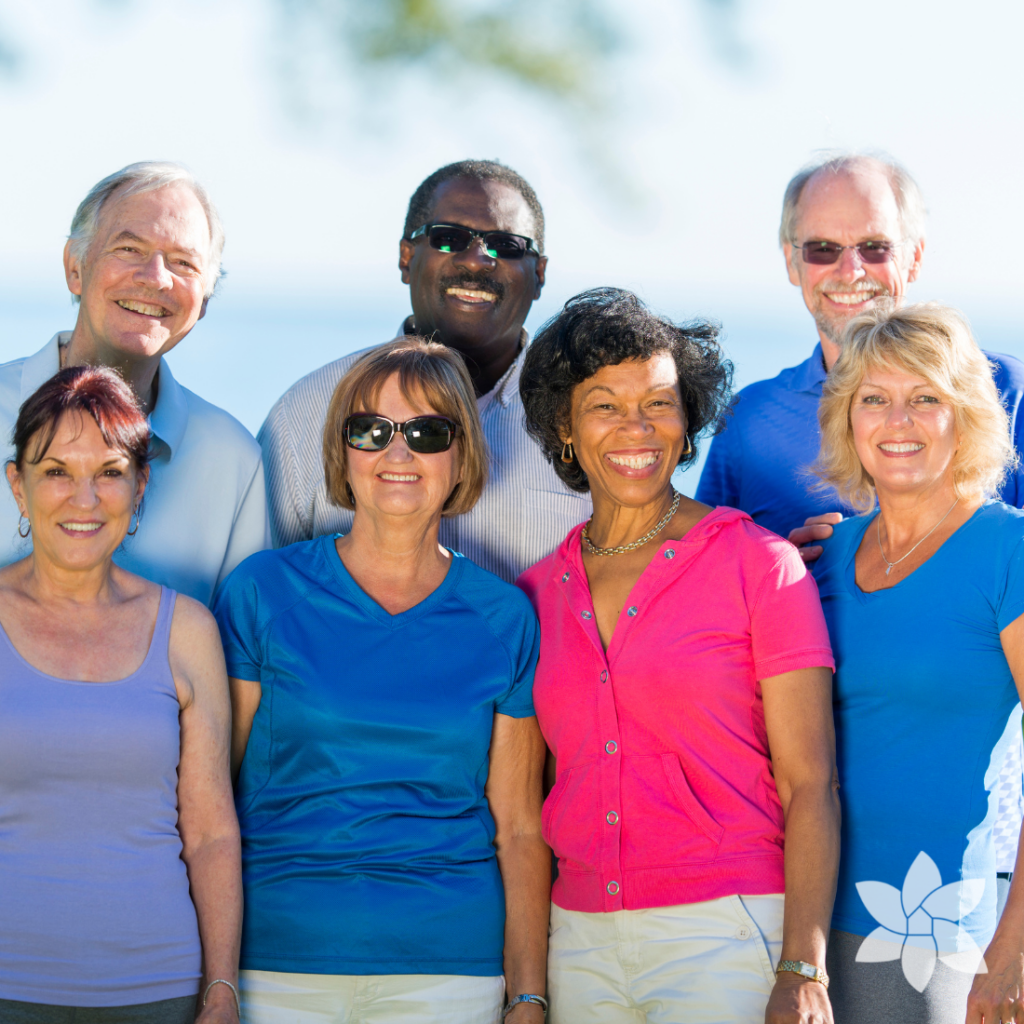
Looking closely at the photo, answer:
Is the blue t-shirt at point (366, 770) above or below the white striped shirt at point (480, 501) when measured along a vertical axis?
below

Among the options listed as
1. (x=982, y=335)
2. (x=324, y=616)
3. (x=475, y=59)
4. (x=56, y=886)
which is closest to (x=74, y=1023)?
(x=56, y=886)

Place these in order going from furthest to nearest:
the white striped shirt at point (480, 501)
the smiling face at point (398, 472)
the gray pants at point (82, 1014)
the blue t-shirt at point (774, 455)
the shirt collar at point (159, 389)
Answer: the blue t-shirt at point (774, 455) < the white striped shirt at point (480, 501) < the shirt collar at point (159, 389) < the smiling face at point (398, 472) < the gray pants at point (82, 1014)

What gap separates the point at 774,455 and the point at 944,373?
960 mm

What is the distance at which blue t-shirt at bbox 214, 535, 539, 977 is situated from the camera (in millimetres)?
2736

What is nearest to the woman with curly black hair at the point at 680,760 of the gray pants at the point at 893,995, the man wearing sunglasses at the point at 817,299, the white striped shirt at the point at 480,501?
the gray pants at the point at 893,995

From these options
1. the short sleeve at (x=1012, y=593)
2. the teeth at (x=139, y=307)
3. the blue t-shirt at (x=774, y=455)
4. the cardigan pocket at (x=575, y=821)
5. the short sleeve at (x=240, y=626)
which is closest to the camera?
the short sleeve at (x=1012, y=593)

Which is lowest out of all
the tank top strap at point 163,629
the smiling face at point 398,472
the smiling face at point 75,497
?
the tank top strap at point 163,629

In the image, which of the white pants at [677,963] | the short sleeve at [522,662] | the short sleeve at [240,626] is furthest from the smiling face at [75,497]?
the white pants at [677,963]

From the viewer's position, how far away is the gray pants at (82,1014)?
2416 millimetres

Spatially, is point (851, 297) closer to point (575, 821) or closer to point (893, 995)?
point (575, 821)

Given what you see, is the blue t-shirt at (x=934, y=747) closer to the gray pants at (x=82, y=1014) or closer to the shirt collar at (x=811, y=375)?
the shirt collar at (x=811, y=375)

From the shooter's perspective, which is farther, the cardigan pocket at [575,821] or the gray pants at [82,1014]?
the cardigan pocket at [575,821]

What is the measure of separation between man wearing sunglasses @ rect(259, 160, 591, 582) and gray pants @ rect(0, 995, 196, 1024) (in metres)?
1.54

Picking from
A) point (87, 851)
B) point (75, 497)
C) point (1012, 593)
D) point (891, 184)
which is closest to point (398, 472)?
point (75, 497)
